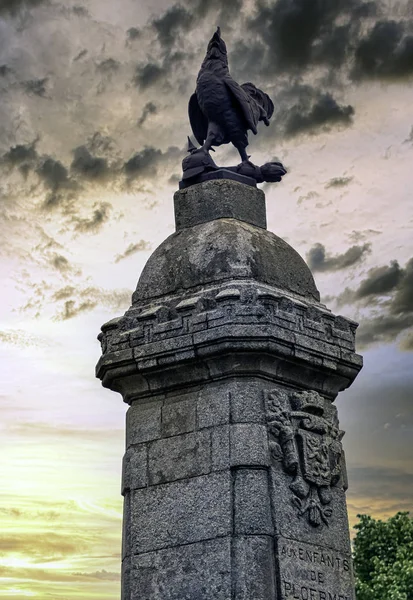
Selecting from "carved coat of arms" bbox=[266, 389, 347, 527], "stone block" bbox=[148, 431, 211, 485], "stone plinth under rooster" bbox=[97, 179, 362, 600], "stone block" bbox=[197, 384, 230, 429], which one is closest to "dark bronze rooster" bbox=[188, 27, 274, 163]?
"stone plinth under rooster" bbox=[97, 179, 362, 600]

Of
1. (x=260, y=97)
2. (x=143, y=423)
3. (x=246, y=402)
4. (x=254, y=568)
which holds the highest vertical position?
(x=260, y=97)

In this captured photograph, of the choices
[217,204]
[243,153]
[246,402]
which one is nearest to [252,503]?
[246,402]

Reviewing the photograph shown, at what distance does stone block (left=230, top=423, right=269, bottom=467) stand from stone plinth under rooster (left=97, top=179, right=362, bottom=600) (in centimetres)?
1

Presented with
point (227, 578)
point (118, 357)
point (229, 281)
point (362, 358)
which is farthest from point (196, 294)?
point (227, 578)

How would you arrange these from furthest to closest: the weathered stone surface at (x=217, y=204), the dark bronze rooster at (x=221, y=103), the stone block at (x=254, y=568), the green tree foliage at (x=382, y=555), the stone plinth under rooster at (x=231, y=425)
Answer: the green tree foliage at (x=382, y=555) → the dark bronze rooster at (x=221, y=103) → the weathered stone surface at (x=217, y=204) → the stone plinth under rooster at (x=231, y=425) → the stone block at (x=254, y=568)

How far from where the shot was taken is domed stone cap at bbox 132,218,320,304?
1330cm

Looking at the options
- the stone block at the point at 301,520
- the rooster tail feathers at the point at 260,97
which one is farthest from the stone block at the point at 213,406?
the rooster tail feathers at the point at 260,97

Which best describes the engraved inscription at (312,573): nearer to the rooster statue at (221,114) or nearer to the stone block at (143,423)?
the stone block at (143,423)

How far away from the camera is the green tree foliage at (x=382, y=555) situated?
129 ft

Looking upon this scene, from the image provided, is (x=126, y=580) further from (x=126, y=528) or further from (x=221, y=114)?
(x=221, y=114)

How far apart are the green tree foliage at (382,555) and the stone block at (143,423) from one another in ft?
92.3

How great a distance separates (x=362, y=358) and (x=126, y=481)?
3423 millimetres

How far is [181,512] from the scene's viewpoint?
12219 millimetres

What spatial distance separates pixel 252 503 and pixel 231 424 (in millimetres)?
979
